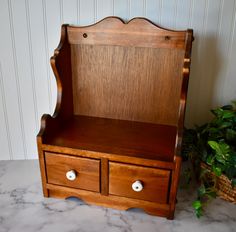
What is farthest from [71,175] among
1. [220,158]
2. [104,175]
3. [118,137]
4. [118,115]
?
[220,158]

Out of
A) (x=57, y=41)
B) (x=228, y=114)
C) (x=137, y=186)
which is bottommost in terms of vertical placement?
(x=137, y=186)

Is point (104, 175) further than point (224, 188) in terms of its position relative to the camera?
No

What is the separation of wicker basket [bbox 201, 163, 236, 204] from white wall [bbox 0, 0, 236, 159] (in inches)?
11.5

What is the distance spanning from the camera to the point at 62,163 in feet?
3.58

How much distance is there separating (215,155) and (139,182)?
34cm

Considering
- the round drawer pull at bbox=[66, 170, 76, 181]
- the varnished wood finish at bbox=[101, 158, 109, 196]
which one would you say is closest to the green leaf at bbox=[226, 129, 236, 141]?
the varnished wood finish at bbox=[101, 158, 109, 196]

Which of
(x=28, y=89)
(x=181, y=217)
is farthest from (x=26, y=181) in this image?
(x=181, y=217)

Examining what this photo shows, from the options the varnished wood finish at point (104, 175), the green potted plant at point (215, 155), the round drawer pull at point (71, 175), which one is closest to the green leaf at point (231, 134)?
the green potted plant at point (215, 155)

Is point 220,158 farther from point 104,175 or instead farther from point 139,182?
point 104,175

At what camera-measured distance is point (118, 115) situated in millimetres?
1313

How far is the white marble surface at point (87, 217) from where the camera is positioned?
1.03m

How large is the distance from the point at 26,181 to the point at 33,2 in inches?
32.7

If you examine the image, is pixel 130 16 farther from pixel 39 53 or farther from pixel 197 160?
pixel 197 160

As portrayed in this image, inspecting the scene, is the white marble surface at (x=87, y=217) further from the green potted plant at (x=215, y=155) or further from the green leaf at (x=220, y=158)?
the green leaf at (x=220, y=158)
